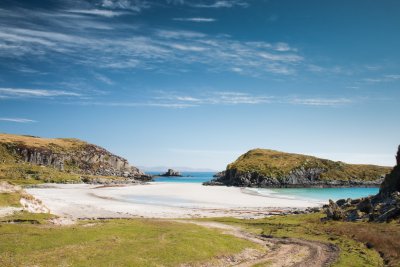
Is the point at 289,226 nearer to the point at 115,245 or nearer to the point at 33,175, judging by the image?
the point at 115,245

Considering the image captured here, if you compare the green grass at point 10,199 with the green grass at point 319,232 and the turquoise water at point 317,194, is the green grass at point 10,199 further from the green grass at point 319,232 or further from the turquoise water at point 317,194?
the turquoise water at point 317,194

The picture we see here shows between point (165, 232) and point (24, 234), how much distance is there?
56.0 feet

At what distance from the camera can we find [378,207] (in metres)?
63.6

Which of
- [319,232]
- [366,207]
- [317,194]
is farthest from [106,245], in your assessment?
[317,194]

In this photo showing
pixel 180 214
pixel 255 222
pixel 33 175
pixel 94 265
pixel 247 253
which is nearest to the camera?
pixel 94 265

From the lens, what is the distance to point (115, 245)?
121ft

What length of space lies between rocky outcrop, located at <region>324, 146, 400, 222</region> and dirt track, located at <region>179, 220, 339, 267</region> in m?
17.6

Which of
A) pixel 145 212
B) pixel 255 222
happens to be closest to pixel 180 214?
pixel 145 212

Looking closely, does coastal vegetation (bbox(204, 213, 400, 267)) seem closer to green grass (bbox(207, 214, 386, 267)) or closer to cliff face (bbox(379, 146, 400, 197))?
green grass (bbox(207, 214, 386, 267))

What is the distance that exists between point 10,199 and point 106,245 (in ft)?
91.0

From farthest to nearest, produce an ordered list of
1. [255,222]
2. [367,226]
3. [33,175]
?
[33,175]
[255,222]
[367,226]

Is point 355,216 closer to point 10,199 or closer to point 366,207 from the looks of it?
point 366,207

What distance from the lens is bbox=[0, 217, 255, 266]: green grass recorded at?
31.0 meters

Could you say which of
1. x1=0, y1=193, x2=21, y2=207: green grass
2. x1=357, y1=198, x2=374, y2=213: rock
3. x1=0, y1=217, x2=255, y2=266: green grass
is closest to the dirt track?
x1=0, y1=217, x2=255, y2=266: green grass
